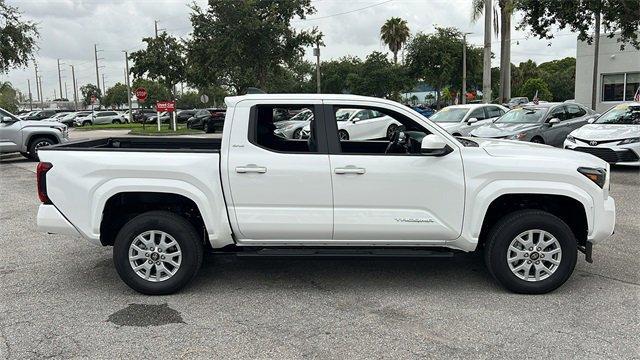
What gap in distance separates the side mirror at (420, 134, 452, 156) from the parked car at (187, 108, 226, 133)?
1105 inches

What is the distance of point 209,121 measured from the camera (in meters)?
32.6

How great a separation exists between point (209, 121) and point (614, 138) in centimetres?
2486

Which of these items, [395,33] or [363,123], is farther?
[395,33]

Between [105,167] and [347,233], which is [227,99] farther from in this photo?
[347,233]

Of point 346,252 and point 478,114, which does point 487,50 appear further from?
point 346,252

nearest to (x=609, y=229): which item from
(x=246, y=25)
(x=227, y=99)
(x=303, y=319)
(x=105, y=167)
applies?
(x=303, y=319)

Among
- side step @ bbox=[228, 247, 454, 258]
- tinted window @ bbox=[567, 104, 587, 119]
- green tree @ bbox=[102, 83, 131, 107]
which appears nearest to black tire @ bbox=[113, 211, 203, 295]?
side step @ bbox=[228, 247, 454, 258]

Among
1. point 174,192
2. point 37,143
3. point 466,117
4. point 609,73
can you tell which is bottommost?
point 37,143

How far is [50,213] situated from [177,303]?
1.39m

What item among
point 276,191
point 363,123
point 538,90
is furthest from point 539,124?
point 538,90

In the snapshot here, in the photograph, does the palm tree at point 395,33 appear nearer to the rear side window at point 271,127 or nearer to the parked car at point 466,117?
the parked car at point 466,117

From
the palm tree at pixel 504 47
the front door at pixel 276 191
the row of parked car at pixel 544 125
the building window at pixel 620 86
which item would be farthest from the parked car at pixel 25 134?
the building window at pixel 620 86

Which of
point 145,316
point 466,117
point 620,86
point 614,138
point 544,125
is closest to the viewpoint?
point 145,316

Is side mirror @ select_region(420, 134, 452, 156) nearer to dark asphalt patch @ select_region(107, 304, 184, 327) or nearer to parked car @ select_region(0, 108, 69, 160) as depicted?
dark asphalt patch @ select_region(107, 304, 184, 327)
